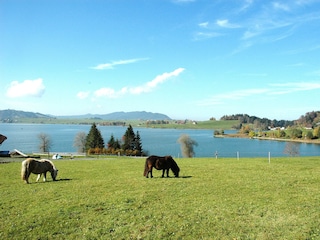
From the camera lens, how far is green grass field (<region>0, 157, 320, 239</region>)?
32.2 ft

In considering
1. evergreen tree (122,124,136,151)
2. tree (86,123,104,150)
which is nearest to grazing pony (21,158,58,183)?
evergreen tree (122,124,136,151)

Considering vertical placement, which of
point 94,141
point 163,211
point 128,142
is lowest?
point 128,142

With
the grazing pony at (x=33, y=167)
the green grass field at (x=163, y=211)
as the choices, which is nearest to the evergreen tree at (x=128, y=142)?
the grazing pony at (x=33, y=167)

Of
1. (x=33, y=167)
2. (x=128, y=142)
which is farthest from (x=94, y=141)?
(x=33, y=167)

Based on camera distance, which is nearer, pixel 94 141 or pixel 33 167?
pixel 33 167

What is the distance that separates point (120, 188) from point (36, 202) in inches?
190

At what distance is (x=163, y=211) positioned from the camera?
11.9 metres

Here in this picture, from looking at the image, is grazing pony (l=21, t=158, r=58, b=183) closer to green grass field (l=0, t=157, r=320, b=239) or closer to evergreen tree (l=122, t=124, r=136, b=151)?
green grass field (l=0, t=157, r=320, b=239)

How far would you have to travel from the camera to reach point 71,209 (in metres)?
12.4

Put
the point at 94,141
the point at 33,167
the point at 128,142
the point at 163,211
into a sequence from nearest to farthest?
the point at 163,211 < the point at 33,167 < the point at 94,141 < the point at 128,142

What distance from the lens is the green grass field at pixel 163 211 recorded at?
9805 mm

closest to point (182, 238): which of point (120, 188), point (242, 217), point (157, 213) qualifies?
point (157, 213)

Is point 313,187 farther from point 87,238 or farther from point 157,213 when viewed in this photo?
point 87,238

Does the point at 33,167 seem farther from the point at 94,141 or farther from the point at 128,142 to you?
the point at 94,141
